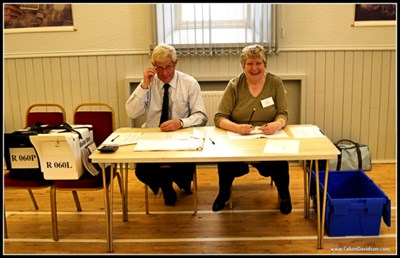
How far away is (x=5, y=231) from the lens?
276cm

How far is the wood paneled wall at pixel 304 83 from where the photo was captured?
3.90 meters

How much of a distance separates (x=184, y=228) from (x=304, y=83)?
187 cm

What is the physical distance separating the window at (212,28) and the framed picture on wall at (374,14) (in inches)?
30.1

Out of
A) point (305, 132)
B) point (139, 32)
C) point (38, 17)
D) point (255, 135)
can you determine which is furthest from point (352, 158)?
point (38, 17)

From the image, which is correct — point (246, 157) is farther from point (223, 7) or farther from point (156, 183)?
point (223, 7)

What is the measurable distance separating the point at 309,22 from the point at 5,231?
2.92 meters

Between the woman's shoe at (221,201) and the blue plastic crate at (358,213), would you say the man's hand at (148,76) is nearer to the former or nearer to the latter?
the woman's shoe at (221,201)

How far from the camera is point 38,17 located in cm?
387

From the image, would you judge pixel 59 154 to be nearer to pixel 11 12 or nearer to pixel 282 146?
pixel 282 146

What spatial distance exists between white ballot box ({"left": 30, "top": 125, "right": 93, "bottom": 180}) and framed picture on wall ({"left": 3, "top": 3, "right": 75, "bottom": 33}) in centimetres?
172

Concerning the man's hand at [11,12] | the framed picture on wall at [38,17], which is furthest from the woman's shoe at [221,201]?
the man's hand at [11,12]

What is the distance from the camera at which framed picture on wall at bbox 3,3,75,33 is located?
384cm

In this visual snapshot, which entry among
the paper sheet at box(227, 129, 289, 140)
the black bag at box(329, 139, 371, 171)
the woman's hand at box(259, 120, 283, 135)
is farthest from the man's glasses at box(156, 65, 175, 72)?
the black bag at box(329, 139, 371, 171)

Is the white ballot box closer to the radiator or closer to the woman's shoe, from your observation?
the woman's shoe
